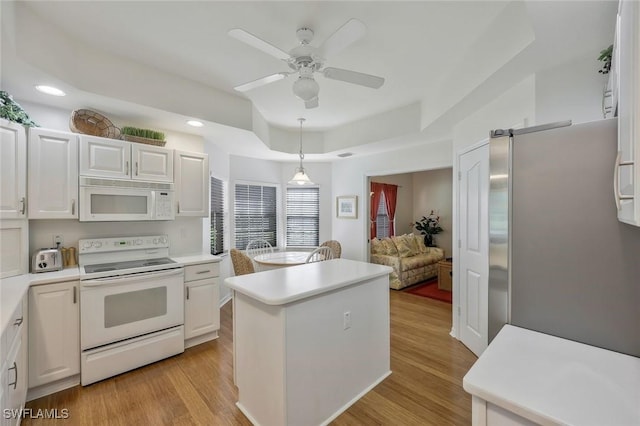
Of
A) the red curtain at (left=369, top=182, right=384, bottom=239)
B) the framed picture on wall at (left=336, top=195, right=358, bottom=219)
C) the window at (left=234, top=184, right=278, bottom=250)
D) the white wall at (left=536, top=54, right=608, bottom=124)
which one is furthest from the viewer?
the red curtain at (left=369, top=182, right=384, bottom=239)

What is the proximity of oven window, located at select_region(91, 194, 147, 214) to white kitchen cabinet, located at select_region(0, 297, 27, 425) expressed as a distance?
3.15 feet

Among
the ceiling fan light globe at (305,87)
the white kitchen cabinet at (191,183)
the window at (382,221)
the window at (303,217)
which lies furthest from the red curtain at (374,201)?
the ceiling fan light globe at (305,87)

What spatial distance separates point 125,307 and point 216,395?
116 centimetres

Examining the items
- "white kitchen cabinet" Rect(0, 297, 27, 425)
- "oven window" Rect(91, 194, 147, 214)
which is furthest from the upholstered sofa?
"white kitchen cabinet" Rect(0, 297, 27, 425)

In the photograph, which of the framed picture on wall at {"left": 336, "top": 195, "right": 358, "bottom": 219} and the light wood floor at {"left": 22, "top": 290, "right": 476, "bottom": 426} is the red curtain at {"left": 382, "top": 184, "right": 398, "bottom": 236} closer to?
the framed picture on wall at {"left": 336, "top": 195, "right": 358, "bottom": 219}

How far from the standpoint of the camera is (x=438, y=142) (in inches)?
159

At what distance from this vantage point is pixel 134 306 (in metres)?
2.53

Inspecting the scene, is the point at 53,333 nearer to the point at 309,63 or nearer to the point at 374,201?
→ the point at 309,63

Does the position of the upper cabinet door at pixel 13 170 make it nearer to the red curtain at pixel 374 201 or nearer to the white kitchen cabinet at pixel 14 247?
the white kitchen cabinet at pixel 14 247

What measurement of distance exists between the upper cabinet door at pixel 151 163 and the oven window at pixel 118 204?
0.23 metres

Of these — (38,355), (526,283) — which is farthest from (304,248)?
(526,283)

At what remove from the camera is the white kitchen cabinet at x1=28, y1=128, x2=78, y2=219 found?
2.28 meters

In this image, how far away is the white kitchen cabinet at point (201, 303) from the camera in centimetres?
292

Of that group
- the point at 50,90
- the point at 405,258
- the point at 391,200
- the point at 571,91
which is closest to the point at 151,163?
the point at 50,90
